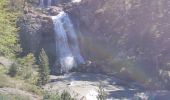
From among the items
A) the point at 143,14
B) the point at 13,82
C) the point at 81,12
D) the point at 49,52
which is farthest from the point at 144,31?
the point at 13,82

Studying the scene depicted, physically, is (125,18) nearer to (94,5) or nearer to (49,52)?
(94,5)

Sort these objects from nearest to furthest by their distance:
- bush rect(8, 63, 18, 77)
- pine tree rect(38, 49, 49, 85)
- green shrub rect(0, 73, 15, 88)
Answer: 1. green shrub rect(0, 73, 15, 88)
2. bush rect(8, 63, 18, 77)
3. pine tree rect(38, 49, 49, 85)

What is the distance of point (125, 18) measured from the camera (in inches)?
2249

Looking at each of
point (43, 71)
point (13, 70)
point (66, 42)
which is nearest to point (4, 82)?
point (13, 70)

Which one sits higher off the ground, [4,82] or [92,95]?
[4,82]

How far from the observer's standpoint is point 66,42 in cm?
5222

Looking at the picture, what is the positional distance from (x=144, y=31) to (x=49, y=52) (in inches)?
415

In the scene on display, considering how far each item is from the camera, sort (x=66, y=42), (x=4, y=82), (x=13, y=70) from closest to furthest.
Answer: (x=4, y=82)
(x=13, y=70)
(x=66, y=42)

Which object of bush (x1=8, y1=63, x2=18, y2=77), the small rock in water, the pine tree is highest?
bush (x1=8, y1=63, x2=18, y2=77)

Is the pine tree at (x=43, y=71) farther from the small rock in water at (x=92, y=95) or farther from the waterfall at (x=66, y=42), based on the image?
the waterfall at (x=66, y=42)

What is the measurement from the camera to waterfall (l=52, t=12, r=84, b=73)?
51.0 metres

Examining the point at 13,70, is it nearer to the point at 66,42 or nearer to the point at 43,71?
the point at 43,71

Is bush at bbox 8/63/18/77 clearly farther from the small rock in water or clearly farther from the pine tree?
the small rock in water

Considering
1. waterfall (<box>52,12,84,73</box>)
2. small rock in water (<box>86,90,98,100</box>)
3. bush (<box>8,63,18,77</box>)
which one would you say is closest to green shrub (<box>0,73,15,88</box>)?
bush (<box>8,63,18,77</box>)
